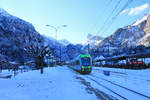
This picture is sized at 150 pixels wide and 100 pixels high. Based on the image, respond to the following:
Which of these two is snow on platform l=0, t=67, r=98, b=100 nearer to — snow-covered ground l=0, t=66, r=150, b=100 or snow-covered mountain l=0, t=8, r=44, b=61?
snow-covered ground l=0, t=66, r=150, b=100

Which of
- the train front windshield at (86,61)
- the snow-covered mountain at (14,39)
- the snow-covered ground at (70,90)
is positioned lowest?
the snow-covered ground at (70,90)

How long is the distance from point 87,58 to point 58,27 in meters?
17.9

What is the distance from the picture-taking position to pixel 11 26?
445ft

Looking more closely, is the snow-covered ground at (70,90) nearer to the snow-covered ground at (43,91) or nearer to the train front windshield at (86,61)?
the snow-covered ground at (43,91)

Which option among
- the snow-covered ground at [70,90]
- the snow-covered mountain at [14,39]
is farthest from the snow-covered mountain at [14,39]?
the snow-covered ground at [70,90]

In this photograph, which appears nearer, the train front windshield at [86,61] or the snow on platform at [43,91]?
the snow on platform at [43,91]

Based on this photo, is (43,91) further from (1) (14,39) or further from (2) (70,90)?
(1) (14,39)

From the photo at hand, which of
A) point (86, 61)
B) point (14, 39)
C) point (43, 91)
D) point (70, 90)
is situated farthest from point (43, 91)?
point (14, 39)

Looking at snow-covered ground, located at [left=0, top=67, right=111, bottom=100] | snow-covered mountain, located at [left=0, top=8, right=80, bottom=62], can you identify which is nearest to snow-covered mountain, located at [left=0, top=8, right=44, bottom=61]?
snow-covered mountain, located at [left=0, top=8, right=80, bottom=62]

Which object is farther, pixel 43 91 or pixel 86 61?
pixel 86 61

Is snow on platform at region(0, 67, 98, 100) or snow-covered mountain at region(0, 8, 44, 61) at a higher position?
snow-covered mountain at region(0, 8, 44, 61)

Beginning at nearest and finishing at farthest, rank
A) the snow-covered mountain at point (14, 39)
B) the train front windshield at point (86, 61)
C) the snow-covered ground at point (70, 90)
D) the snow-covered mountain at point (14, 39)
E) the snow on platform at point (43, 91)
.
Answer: the snow on platform at point (43, 91) → the snow-covered ground at point (70, 90) → the train front windshield at point (86, 61) → the snow-covered mountain at point (14, 39) → the snow-covered mountain at point (14, 39)

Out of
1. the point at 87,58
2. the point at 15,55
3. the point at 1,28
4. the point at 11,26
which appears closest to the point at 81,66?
the point at 87,58

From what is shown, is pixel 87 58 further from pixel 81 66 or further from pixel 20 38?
pixel 20 38
